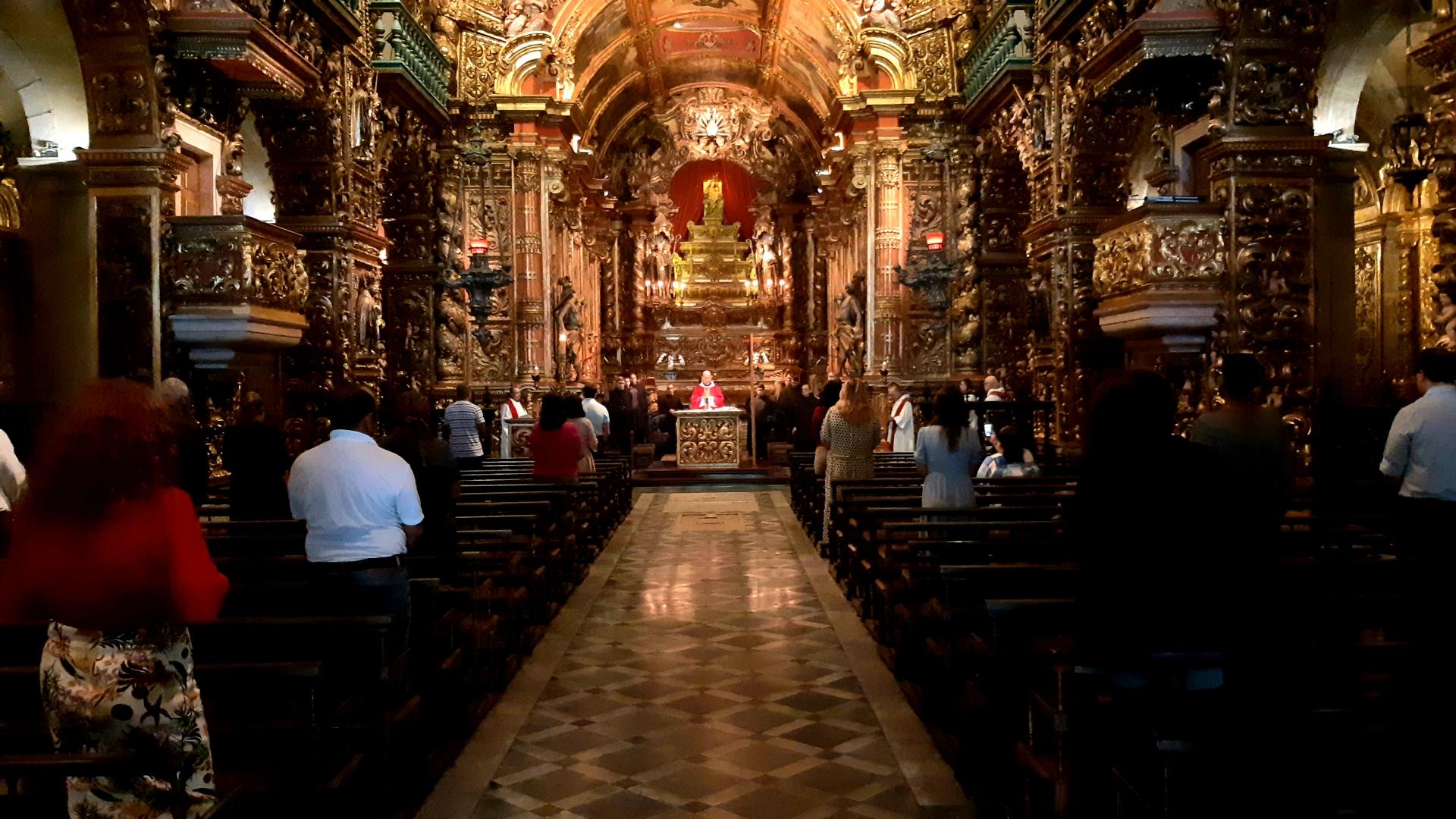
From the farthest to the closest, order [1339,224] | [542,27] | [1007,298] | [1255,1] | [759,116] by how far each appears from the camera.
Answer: [759,116], [542,27], [1007,298], [1339,224], [1255,1]

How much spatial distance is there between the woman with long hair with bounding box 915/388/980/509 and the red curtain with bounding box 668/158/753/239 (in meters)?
23.8

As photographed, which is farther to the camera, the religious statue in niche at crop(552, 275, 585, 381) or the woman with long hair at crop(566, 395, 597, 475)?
the religious statue in niche at crop(552, 275, 585, 381)

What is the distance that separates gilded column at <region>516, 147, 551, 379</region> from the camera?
20547mm

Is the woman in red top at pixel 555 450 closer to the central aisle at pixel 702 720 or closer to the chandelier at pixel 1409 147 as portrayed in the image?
the central aisle at pixel 702 720

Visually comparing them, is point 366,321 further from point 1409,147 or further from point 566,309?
point 1409,147

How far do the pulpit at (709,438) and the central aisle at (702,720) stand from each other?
10.9 m

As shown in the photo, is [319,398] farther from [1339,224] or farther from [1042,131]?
[1339,224]

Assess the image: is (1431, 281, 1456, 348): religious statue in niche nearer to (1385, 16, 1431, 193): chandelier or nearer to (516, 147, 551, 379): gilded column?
(1385, 16, 1431, 193): chandelier

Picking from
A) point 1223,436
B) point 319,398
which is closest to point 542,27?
point 319,398

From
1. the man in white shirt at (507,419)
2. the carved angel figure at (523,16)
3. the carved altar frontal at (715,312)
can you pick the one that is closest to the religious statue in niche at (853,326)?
the man in white shirt at (507,419)

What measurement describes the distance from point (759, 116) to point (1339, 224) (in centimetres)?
1904

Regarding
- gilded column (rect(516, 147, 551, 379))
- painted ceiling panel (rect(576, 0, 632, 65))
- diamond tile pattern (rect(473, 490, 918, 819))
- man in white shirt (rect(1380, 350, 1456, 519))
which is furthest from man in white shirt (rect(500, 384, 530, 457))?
man in white shirt (rect(1380, 350, 1456, 519))

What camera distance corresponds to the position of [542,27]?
20453 millimetres

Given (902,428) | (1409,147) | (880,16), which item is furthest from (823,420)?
(880,16)
